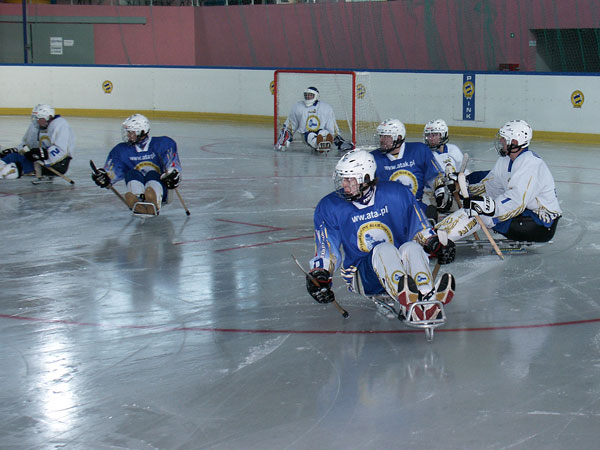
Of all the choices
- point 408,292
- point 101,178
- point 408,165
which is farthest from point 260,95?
point 408,292

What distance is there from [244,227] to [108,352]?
3896 millimetres

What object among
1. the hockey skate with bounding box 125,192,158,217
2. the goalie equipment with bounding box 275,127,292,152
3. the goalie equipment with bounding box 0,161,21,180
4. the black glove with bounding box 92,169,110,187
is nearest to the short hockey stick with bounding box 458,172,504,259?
the hockey skate with bounding box 125,192,158,217

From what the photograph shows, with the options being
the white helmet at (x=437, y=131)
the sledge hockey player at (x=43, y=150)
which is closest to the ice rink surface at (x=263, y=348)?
the white helmet at (x=437, y=131)

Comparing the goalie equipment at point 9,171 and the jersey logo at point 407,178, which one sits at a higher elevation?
the jersey logo at point 407,178

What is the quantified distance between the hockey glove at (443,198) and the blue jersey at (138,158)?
9.93ft

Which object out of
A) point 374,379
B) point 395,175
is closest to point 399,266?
point 374,379

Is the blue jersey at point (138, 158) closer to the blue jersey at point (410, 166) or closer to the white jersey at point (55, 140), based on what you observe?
the white jersey at point (55, 140)

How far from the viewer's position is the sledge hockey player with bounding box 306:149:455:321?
5.08m

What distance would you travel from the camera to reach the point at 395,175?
793 centimetres

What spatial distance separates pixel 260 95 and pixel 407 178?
12854mm

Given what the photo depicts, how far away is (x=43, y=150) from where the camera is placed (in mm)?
11312

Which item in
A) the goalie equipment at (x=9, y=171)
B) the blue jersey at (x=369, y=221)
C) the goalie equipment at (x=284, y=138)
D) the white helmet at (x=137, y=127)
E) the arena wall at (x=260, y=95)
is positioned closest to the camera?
the blue jersey at (x=369, y=221)

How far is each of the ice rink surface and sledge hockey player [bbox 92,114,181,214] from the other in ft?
1.54

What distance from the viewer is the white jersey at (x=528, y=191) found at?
6.99 metres
